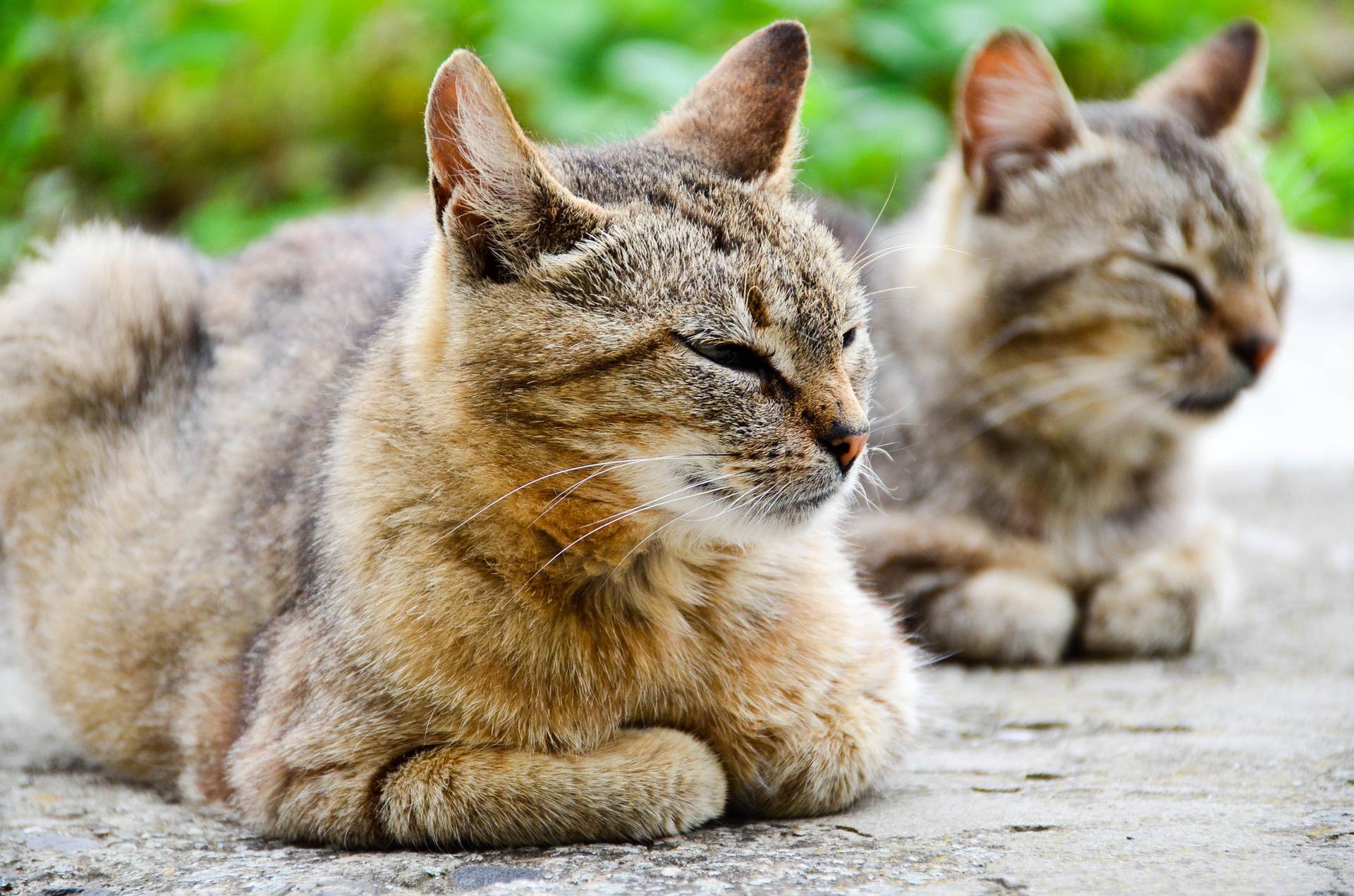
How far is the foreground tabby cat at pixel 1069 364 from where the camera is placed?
4.40 metres

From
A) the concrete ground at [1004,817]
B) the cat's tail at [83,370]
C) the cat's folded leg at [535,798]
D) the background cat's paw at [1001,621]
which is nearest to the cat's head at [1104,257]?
the background cat's paw at [1001,621]

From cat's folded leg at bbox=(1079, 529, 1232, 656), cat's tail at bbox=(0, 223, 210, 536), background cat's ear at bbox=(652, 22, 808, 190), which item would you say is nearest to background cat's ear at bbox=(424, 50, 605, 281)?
background cat's ear at bbox=(652, 22, 808, 190)

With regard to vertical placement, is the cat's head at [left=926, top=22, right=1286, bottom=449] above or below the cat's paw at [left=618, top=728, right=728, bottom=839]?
above

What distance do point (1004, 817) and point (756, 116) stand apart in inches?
61.4

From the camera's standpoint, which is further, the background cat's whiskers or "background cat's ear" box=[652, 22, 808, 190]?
the background cat's whiskers

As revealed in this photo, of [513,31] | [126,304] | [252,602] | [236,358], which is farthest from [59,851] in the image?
[513,31]

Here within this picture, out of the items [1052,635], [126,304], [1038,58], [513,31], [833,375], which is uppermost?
[513,31]

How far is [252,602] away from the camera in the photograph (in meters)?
3.22

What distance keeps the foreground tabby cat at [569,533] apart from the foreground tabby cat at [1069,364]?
4.06 ft

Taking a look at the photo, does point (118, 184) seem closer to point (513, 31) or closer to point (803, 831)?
point (513, 31)

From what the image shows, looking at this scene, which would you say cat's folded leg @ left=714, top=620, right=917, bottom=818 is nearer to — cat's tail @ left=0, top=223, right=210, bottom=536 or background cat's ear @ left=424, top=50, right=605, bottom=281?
background cat's ear @ left=424, top=50, right=605, bottom=281

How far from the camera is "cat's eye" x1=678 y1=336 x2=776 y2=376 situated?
268 cm

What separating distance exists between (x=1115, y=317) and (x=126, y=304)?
2.94 metres

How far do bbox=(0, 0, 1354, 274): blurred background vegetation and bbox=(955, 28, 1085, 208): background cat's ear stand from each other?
1.84 m
